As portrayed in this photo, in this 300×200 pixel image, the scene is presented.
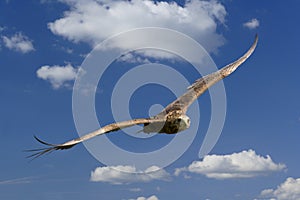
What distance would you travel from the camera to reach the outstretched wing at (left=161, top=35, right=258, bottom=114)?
43.7 metres

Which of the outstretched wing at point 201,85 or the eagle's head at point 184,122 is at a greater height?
the outstretched wing at point 201,85

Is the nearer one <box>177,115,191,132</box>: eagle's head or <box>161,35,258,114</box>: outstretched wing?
<box>177,115,191,132</box>: eagle's head

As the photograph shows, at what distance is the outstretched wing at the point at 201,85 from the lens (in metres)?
43.7

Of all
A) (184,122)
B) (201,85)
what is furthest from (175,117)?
(201,85)

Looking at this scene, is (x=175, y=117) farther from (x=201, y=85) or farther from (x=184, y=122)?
(x=201, y=85)

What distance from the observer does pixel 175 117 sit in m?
40.2

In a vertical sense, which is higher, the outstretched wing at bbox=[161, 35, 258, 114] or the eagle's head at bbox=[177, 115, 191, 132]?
the outstretched wing at bbox=[161, 35, 258, 114]

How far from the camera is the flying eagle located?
35375 millimetres

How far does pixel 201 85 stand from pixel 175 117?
7.24 meters

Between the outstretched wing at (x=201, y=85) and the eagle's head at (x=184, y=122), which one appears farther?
the outstretched wing at (x=201, y=85)

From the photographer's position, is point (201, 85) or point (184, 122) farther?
point (201, 85)

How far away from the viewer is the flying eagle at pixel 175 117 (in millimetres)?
35375

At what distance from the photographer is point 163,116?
40938mm

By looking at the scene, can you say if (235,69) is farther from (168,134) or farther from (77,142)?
(77,142)
